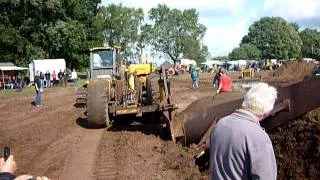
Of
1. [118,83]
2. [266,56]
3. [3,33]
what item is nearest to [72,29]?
[3,33]

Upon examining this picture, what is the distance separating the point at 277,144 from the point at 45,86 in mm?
38375

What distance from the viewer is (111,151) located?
13.9 metres

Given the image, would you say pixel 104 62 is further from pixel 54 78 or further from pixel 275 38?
pixel 275 38

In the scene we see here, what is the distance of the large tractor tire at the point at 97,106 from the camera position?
55.0 feet

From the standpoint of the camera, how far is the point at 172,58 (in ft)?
371

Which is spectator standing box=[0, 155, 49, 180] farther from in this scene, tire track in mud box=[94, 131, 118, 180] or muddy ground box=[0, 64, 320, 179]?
tire track in mud box=[94, 131, 118, 180]

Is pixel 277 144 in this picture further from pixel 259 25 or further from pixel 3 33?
pixel 259 25

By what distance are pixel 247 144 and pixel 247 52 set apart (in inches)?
5727

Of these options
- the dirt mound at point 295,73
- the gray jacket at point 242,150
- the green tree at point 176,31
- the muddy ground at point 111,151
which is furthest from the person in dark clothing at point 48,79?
the green tree at point 176,31

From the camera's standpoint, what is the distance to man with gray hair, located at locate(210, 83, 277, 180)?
13.1 ft

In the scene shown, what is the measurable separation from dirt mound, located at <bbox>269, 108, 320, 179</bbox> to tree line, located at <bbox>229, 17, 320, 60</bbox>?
133 m

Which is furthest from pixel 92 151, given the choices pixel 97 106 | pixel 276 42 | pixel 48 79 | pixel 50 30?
pixel 276 42

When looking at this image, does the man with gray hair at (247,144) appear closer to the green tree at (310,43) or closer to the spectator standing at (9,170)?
the spectator standing at (9,170)

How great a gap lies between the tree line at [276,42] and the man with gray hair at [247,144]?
138 meters
